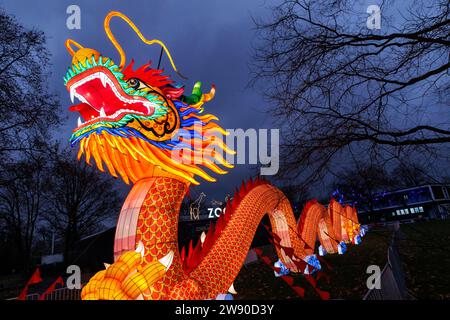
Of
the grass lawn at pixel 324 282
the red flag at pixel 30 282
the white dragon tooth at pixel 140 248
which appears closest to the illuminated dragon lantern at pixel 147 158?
the white dragon tooth at pixel 140 248

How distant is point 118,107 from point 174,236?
1998 mm

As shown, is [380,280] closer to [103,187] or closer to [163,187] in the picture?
[163,187]

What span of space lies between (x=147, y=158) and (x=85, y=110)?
43.0 inches

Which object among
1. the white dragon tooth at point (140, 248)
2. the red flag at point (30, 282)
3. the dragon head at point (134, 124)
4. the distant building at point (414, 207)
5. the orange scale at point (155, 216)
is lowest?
the red flag at point (30, 282)

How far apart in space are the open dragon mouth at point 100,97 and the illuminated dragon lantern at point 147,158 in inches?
0.5

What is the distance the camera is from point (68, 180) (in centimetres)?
1675

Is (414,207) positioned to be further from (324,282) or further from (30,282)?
(30,282)

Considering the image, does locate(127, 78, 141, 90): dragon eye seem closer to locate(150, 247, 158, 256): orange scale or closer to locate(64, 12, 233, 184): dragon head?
locate(64, 12, 233, 184): dragon head

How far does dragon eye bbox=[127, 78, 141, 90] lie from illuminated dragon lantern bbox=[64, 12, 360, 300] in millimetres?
14

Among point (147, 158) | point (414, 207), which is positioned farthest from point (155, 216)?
point (414, 207)

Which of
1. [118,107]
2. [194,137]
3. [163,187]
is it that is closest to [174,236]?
[163,187]

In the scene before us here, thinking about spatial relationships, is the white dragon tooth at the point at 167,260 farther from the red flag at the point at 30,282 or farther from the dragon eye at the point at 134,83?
the dragon eye at the point at 134,83

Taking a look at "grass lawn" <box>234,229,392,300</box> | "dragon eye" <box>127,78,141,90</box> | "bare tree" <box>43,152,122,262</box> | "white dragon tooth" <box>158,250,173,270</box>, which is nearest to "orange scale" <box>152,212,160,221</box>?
"white dragon tooth" <box>158,250,173,270</box>

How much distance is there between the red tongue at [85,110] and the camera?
3975 millimetres
